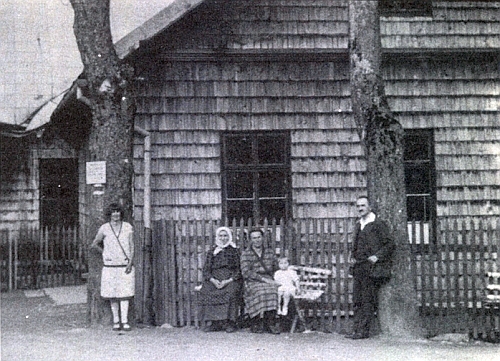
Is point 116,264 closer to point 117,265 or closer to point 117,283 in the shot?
point 117,265

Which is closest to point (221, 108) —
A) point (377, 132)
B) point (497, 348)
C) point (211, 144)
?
point (211, 144)

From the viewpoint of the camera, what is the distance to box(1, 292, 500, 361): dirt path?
838 cm

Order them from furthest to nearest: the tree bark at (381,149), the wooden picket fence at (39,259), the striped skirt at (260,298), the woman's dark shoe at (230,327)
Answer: the wooden picket fence at (39,259) → the woman's dark shoe at (230,327) → the striped skirt at (260,298) → the tree bark at (381,149)

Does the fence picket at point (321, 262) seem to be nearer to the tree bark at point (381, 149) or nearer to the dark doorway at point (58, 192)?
→ the tree bark at point (381, 149)

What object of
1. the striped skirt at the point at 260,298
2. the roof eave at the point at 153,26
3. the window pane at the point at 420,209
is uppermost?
the roof eave at the point at 153,26

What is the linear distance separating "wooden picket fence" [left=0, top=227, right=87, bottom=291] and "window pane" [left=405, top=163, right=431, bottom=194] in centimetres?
703

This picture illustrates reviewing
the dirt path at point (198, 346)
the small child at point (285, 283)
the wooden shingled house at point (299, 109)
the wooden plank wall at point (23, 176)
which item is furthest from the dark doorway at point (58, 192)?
the small child at point (285, 283)

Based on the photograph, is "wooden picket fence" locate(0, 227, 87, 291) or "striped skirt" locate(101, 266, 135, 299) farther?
"wooden picket fence" locate(0, 227, 87, 291)

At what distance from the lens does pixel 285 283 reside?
10398mm

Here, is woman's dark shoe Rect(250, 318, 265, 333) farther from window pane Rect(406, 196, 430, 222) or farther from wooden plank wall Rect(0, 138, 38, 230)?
wooden plank wall Rect(0, 138, 38, 230)

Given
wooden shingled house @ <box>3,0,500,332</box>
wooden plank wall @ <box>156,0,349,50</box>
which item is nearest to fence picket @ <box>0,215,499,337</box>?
wooden shingled house @ <box>3,0,500,332</box>

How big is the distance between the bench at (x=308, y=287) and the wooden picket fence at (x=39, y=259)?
6.83 meters

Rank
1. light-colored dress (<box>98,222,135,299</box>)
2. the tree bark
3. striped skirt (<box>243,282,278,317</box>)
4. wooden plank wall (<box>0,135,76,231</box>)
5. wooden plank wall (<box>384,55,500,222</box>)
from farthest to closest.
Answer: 1. wooden plank wall (<box>0,135,76,231</box>)
2. wooden plank wall (<box>384,55,500,222</box>)
3. striped skirt (<box>243,282,278,317</box>)
4. light-colored dress (<box>98,222,135,299</box>)
5. the tree bark

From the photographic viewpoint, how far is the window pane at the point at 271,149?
13.1 m
